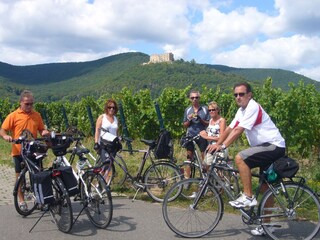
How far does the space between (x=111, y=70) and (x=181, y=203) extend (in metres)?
138

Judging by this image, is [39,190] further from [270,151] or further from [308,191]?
[308,191]

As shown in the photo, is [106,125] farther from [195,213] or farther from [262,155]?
[262,155]

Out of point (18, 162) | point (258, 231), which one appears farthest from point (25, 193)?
point (258, 231)

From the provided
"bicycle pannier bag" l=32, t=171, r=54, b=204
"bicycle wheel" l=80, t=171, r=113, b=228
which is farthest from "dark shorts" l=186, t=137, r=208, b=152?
"bicycle pannier bag" l=32, t=171, r=54, b=204

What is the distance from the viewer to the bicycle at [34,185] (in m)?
5.76

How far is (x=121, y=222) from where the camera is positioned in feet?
20.2

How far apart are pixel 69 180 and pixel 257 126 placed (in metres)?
2.64

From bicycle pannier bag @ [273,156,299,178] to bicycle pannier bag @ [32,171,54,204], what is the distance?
2981 mm

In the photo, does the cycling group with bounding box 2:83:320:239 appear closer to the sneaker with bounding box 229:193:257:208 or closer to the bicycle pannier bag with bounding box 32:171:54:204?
the sneaker with bounding box 229:193:257:208

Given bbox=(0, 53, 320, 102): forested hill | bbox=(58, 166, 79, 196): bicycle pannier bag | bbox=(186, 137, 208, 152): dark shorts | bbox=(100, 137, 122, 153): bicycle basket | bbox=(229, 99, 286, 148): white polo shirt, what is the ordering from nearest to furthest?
1. bbox=(229, 99, 286, 148): white polo shirt
2. bbox=(58, 166, 79, 196): bicycle pannier bag
3. bbox=(100, 137, 122, 153): bicycle basket
4. bbox=(186, 137, 208, 152): dark shorts
5. bbox=(0, 53, 320, 102): forested hill

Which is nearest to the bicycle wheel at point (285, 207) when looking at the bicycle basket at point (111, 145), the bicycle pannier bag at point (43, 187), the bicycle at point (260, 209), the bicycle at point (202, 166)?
the bicycle at point (260, 209)

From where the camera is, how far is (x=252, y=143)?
5.21 meters

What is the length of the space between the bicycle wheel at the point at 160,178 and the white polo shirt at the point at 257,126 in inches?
97.4

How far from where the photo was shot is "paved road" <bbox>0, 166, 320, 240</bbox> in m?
5.50
